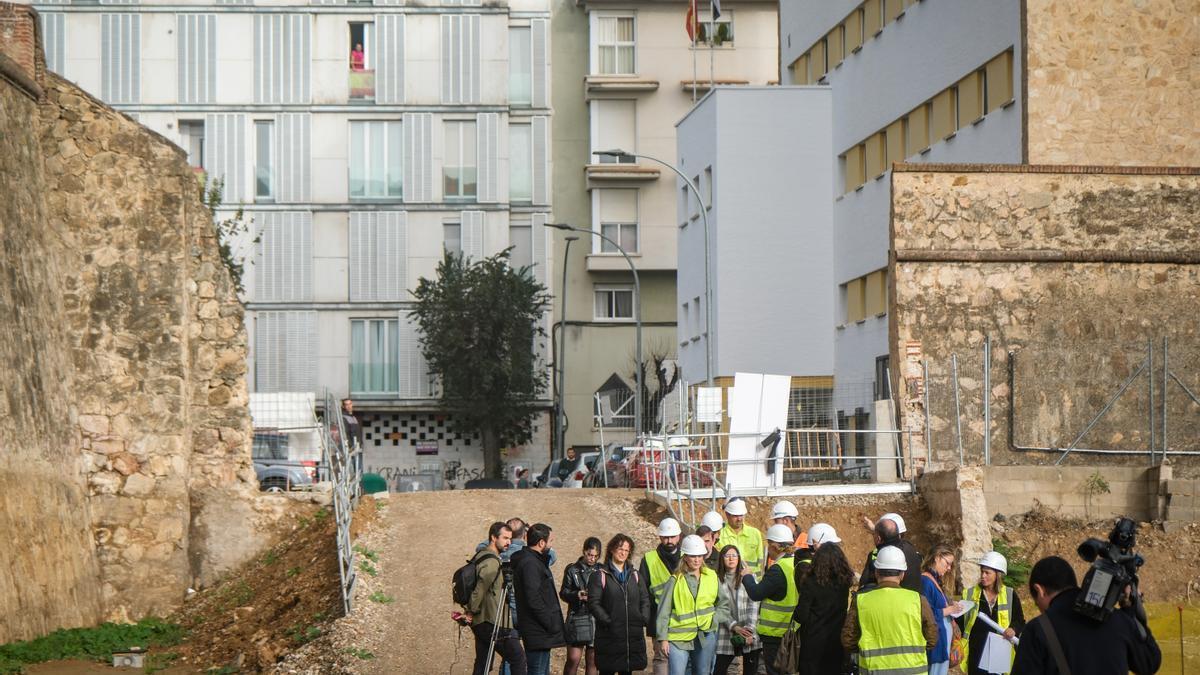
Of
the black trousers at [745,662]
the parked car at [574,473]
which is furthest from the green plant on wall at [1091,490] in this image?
the parked car at [574,473]

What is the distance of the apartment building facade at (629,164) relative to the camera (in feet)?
208

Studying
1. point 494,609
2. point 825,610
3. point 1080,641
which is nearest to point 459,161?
point 494,609

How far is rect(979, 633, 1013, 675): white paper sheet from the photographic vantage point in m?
11.9

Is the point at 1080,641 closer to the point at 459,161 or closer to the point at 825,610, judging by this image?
the point at 825,610

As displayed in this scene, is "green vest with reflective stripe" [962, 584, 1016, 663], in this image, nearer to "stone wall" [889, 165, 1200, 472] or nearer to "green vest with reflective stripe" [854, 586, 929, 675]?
"green vest with reflective stripe" [854, 586, 929, 675]

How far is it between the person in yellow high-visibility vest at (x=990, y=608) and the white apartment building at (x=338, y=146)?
46614 mm

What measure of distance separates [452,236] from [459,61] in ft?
20.2

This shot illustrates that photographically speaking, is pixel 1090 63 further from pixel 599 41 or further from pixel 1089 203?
pixel 599 41

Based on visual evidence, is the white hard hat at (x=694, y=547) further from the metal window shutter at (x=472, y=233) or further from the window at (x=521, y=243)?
the window at (x=521, y=243)

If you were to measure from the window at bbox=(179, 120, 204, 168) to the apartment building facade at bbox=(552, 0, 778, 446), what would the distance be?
512 inches

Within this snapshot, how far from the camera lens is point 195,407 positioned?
23.7 metres

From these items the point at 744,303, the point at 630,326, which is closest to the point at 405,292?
the point at 630,326

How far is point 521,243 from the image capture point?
6234cm

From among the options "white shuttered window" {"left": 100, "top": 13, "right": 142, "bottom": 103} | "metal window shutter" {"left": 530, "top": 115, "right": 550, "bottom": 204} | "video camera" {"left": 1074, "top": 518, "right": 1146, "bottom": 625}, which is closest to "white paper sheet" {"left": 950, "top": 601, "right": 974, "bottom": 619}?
"video camera" {"left": 1074, "top": 518, "right": 1146, "bottom": 625}
